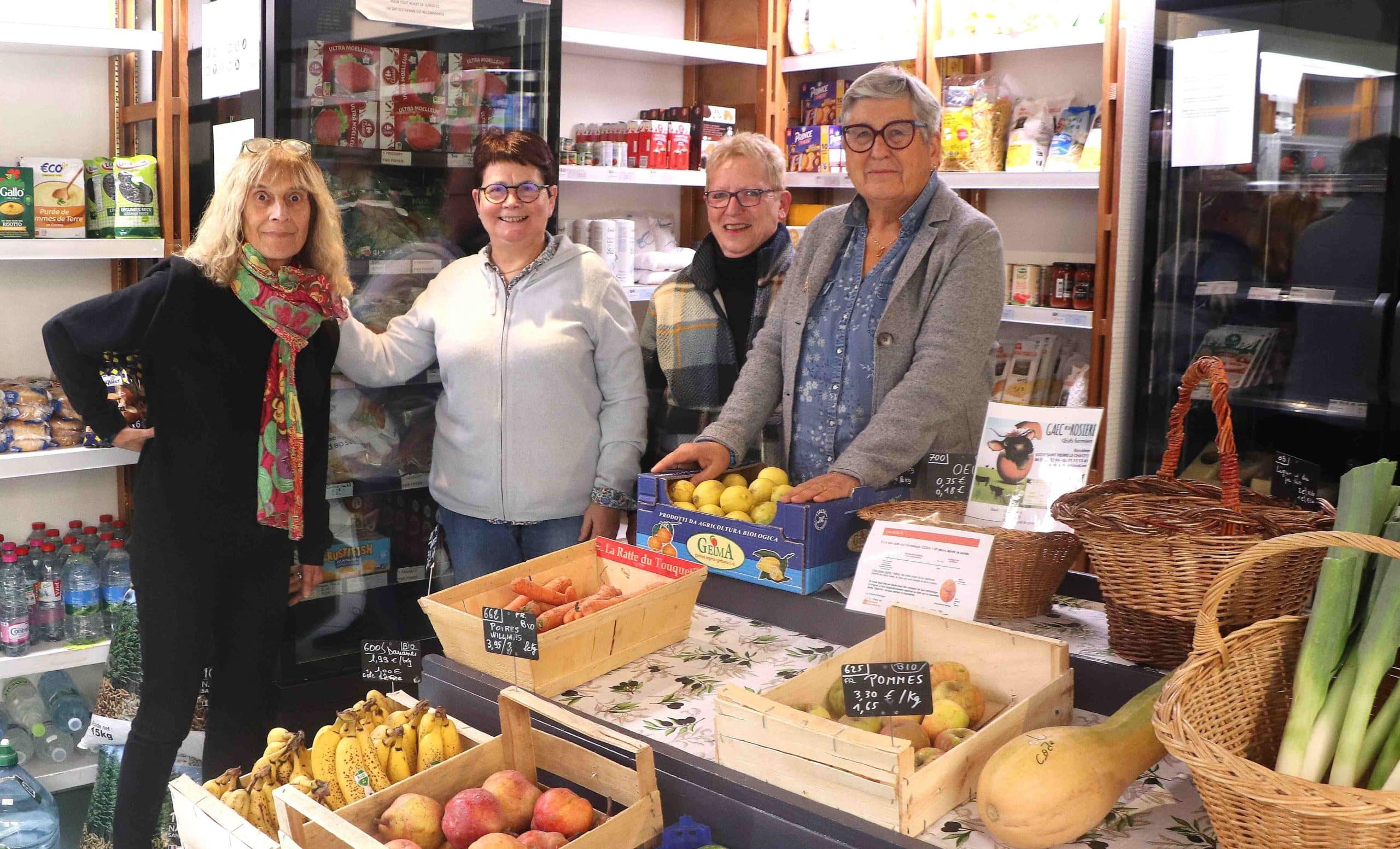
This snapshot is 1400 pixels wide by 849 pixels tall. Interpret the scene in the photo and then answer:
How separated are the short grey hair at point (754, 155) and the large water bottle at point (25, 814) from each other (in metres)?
2.25

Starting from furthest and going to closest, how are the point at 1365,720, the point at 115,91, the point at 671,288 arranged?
1. the point at 115,91
2. the point at 671,288
3. the point at 1365,720

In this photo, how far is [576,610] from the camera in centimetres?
184

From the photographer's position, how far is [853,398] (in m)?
2.50

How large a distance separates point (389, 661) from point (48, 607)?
6.63 ft

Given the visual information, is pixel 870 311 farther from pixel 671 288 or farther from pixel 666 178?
pixel 666 178

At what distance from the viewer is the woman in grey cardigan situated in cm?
235

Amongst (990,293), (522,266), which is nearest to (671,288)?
(522,266)

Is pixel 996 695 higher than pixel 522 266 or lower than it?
lower

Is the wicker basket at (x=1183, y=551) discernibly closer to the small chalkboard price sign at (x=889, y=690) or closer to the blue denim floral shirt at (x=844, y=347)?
the small chalkboard price sign at (x=889, y=690)

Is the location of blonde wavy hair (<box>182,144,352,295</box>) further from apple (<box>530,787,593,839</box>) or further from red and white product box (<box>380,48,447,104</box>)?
apple (<box>530,787,593,839</box>)

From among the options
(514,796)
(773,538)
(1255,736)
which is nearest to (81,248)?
(773,538)

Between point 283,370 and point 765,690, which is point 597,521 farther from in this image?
point 765,690

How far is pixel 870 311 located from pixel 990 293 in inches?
9.7

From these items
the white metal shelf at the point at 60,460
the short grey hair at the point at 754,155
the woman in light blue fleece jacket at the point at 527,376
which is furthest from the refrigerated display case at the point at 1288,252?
the white metal shelf at the point at 60,460
